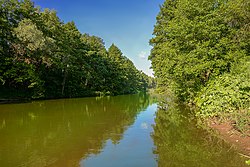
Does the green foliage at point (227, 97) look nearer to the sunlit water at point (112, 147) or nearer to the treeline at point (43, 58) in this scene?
the sunlit water at point (112, 147)

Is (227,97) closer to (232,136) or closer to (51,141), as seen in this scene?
(232,136)

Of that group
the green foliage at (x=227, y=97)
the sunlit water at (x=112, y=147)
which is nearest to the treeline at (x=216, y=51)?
the green foliage at (x=227, y=97)

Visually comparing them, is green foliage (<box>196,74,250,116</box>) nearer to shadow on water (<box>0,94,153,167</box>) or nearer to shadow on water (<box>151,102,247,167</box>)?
shadow on water (<box>151,102,247,167</box>)

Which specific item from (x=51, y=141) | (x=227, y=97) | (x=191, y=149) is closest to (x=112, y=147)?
(x=51, y=141)

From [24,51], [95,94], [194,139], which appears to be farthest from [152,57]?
[194,139]

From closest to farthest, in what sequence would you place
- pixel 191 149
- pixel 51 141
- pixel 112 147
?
pixel 191 149 < pixel 112 147 < pixel 51 141

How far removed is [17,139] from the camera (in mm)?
9703

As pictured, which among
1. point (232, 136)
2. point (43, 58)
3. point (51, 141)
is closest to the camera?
point (232, 136)

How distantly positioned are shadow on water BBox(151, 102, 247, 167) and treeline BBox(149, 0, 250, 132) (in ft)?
6.81

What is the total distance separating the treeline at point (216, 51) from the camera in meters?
11.7

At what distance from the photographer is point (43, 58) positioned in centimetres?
3356

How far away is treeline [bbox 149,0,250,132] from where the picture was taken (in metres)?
11.7

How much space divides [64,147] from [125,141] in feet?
7.36

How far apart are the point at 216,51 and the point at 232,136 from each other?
6.72m
